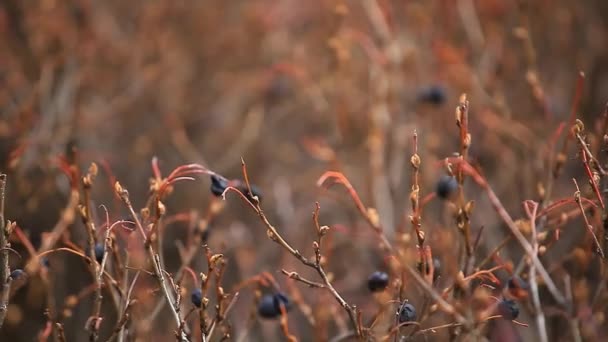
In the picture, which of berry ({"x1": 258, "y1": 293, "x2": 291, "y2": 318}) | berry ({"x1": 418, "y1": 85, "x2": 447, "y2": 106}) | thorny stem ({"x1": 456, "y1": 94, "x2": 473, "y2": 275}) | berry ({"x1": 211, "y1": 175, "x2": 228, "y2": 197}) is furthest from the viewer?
berry ({"x1": 418, "y1": 85, "x2": 447, "y2": 106})

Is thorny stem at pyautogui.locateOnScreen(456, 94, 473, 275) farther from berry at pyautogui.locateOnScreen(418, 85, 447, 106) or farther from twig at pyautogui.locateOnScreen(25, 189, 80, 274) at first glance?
berry at pyautogui.locateOnScreen(418, 85, 447, 106)

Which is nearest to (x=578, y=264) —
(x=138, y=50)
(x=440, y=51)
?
(x=440, y=51)

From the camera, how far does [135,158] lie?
14.3 feet

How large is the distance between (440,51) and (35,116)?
215 cm

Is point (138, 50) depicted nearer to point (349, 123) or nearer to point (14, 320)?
point (349, 123)

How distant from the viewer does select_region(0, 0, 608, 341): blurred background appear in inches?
137

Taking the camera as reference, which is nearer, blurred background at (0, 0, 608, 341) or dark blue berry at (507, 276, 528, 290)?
dark blue berry at (507, 276, 528, 290)

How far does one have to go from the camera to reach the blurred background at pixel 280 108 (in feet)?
11.4

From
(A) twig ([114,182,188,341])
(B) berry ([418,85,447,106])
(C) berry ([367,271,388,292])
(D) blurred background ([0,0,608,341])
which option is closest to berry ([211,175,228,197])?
(A) twig ([114,182,188,341])

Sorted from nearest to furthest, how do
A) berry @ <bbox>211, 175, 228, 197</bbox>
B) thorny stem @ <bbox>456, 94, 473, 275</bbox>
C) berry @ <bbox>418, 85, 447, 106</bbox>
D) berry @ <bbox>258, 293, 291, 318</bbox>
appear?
thorny stem @ <bbox>456, 94, 473, 275</bbox>
berry @ <bbox>211, 175, 228, 197</bbox>
berry @ <bbox>258, 293, 291, 318</bbox>
berry @ <bbox>418, 85, 447, 106</bbox>

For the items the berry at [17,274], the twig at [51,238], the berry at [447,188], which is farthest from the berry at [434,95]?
the berry at [17,274]

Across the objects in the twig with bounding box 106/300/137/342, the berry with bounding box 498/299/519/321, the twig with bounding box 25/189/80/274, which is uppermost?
the twig with bounding box 25/189/80/274

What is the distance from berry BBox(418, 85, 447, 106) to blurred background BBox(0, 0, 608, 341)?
0.04 feet

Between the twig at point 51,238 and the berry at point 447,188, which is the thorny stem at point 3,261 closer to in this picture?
the twig at point 51,238
